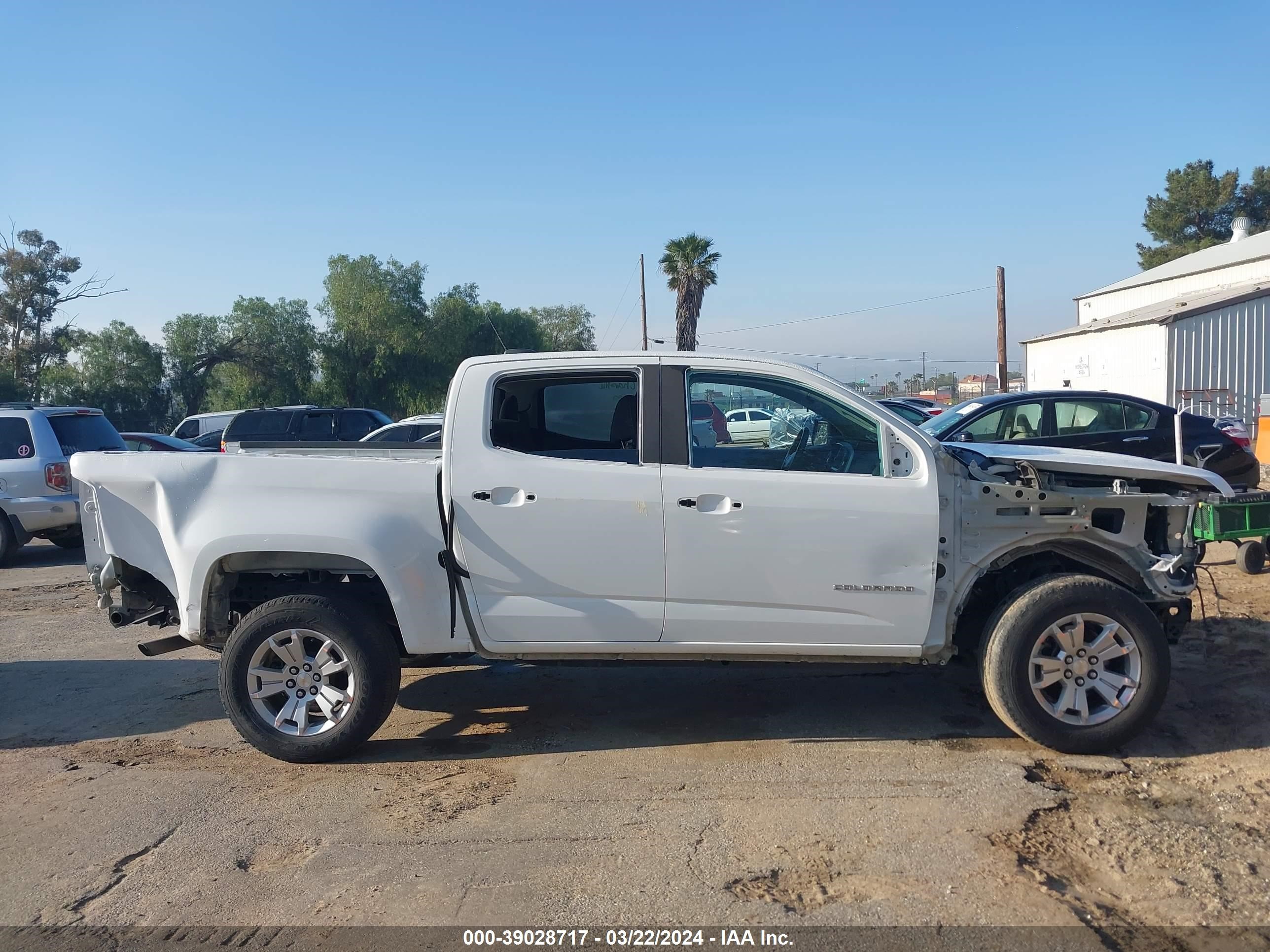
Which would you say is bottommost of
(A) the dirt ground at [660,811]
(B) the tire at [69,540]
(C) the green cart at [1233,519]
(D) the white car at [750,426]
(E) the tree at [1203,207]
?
(A) the dirt ground at [660,811]

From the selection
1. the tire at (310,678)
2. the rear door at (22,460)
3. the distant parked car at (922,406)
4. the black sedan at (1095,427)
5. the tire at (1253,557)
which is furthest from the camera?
the distant parked car at (922,406)

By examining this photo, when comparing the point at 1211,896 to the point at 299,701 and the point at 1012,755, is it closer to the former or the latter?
the point at 1012,755

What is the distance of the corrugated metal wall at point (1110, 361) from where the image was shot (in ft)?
85.4

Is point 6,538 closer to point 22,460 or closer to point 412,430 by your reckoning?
point 22,460

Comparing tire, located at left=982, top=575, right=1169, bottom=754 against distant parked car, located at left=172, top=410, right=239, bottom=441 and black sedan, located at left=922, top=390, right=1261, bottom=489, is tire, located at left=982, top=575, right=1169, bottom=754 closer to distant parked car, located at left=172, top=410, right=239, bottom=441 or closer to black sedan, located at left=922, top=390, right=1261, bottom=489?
black sedan, located at left=922, top=390, right=1261, bottom=489

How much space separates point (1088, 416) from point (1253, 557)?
2.29 m

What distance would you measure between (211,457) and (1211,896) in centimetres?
458

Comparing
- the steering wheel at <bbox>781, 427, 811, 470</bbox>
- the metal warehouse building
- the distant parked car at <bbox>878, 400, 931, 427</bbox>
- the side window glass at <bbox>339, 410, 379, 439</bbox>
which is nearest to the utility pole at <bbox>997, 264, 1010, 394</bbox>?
the metal warehouse building

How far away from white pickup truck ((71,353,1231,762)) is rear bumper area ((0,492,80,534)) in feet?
22.8

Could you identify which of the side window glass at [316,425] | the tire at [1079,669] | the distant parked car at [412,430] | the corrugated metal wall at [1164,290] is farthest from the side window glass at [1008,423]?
the corrugated metal wall at [1164,290]

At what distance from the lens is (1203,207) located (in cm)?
5481

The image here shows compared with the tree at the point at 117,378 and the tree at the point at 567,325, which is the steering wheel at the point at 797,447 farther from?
the tree at the point at 567,325

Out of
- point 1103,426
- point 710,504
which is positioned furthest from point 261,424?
point 710,504

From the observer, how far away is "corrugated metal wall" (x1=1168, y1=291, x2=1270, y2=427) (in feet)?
84.8
